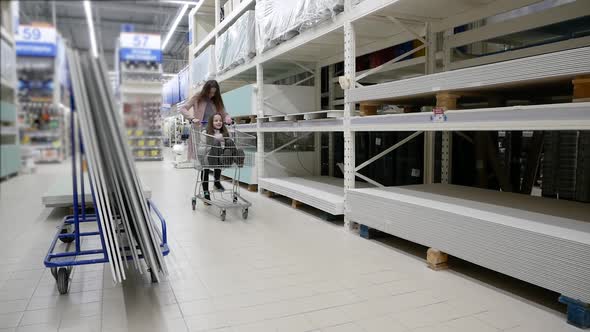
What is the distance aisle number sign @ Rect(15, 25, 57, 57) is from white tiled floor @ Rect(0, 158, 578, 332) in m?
0.42

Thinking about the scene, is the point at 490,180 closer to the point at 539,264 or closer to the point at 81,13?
the point at 539,264

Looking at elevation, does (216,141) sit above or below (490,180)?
above

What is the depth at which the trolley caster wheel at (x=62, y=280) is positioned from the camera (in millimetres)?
2502

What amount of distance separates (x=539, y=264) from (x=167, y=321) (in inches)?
79.0

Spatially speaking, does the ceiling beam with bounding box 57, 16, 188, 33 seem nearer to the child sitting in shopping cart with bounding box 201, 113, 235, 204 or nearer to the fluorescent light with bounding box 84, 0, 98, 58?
the fluorescent light with bounding box 84, 0, 98, 58

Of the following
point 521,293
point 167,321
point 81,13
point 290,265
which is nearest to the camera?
point 81,13

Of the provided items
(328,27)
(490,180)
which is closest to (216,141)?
(328,27)

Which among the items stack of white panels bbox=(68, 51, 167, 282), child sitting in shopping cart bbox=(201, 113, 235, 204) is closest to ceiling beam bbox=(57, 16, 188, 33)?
stack of white panels bbox=(68, 51, 167, 282)

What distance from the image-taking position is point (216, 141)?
4.94m

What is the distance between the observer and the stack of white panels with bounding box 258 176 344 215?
4242 millimetres

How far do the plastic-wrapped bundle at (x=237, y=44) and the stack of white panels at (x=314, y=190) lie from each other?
2098 millimetres

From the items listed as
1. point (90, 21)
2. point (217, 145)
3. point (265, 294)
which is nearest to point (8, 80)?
point (90, 21)

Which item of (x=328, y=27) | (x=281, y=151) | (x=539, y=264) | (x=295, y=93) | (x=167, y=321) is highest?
(x=328, y=27)

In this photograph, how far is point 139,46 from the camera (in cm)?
102
